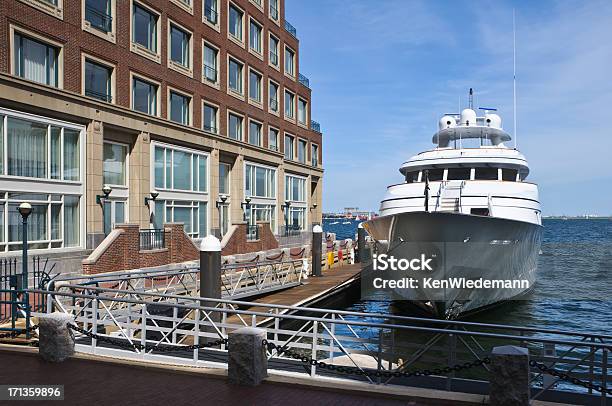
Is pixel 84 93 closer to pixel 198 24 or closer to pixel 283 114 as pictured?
pixel 198 24

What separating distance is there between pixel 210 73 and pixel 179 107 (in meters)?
4.25

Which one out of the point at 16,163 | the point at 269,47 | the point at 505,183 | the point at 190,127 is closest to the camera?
the point at 16,163

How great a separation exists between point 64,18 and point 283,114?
24.7 m

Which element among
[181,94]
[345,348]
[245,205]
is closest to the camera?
[345,348]

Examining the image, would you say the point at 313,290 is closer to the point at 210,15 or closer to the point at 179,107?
the point at 179,107

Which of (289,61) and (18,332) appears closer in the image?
(18,332)

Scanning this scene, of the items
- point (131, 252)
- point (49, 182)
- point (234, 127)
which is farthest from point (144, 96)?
point (234, 127)

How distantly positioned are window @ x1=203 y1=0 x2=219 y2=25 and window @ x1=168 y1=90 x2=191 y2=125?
570cm

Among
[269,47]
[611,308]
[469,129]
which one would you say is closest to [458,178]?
[469,129]

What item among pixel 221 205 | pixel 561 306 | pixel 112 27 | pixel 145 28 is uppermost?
pixel 145 28

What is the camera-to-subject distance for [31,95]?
20.8m

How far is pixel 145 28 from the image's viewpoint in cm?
2884

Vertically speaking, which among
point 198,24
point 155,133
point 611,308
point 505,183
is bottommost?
point 611,308

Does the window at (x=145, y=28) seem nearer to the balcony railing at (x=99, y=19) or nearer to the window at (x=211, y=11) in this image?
the balcony railing at (x=99, y=19)
